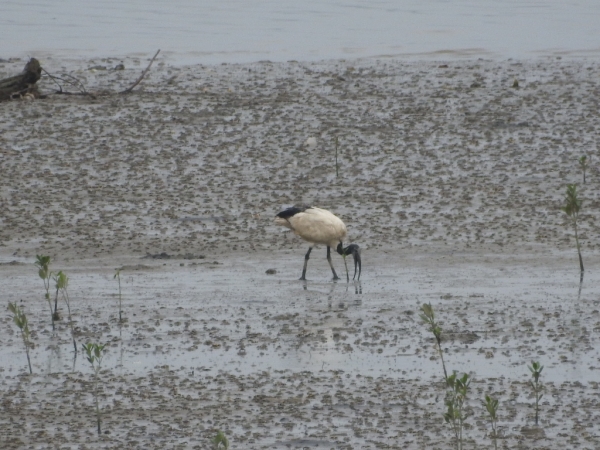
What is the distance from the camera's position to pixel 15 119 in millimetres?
19953

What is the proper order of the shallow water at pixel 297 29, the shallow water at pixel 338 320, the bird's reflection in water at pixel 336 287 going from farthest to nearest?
the shallow water at pixel 297 29
the bird's reflection in water at pixel 336 287
the shallow water at pixel 338 320

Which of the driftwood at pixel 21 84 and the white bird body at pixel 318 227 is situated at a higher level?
the driftwood at pixel 21 84

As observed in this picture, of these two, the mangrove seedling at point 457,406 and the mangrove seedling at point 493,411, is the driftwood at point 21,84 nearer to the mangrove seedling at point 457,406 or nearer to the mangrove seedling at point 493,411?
the mangrove seedling at point 457,406

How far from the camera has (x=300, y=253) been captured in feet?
47.2

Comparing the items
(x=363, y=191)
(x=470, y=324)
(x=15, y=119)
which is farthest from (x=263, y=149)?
(x=470, y=324)

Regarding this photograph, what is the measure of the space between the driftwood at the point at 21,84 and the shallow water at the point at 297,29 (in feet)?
18.8

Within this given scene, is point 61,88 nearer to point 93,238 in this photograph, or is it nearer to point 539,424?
point 93,238

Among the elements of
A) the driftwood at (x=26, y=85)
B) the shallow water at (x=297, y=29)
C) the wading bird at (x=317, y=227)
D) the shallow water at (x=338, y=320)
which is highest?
the shallow water at (x=297, y=29)

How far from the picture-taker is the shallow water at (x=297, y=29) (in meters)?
28.6

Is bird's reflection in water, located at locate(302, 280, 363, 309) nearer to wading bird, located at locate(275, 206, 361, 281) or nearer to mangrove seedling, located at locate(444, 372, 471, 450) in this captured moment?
wading bird, located at locate(275, 206, 361, 281)

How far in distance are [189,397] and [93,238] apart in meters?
5.81

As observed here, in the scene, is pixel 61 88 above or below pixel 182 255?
above

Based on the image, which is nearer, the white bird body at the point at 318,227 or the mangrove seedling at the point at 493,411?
the mangrove seedling at the point at 493,411

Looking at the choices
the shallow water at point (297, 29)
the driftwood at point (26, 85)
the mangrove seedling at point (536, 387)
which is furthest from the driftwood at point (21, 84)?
the mangrove seedling at point (536, 387)
